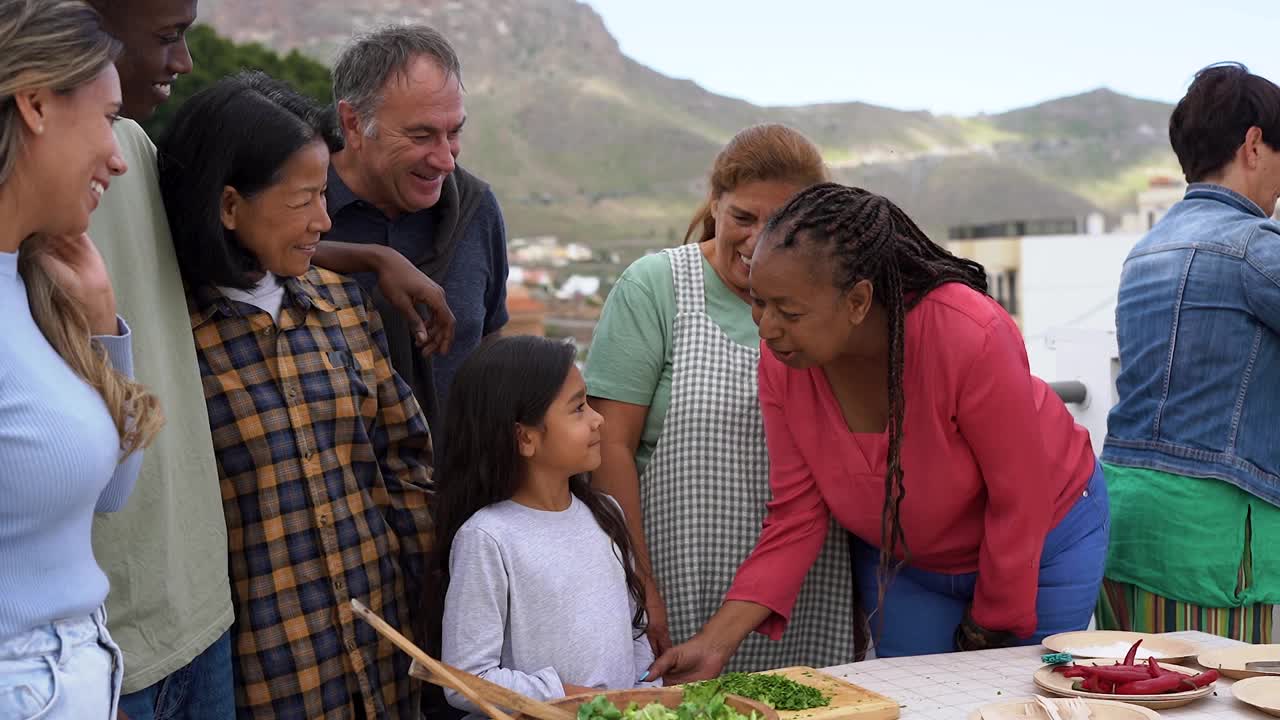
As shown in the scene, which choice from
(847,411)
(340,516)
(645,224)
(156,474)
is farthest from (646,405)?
(645,224)

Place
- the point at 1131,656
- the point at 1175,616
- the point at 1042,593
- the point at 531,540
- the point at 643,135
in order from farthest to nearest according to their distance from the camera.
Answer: the point at 643,135 < the point at 1175,616 < the point at 1042,593 < the point at 531,540 < the point at 1131,656

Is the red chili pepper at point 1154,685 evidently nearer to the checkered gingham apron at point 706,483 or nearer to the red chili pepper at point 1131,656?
the red chili pepper at point 1131,656

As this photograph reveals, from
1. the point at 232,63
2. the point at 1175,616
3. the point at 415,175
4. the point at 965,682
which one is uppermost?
the point at 232,63

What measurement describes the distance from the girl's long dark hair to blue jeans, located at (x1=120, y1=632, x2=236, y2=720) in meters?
0.38

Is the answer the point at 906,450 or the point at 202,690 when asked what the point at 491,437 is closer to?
the point at 202,690

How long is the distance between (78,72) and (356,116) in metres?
1.26

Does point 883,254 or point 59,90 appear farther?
point 883,254

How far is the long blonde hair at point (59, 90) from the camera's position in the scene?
1.58m

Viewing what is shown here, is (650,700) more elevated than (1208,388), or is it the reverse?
(1208,388)

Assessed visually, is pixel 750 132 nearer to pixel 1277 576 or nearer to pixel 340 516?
pixel 340 516

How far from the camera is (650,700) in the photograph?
204cm

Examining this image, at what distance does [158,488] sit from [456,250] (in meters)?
1.08

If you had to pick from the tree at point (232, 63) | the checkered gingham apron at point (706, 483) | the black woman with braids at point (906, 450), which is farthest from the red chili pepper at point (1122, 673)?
the tree at point (232, 63)

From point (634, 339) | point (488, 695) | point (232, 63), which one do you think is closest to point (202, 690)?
point (488, 695)
